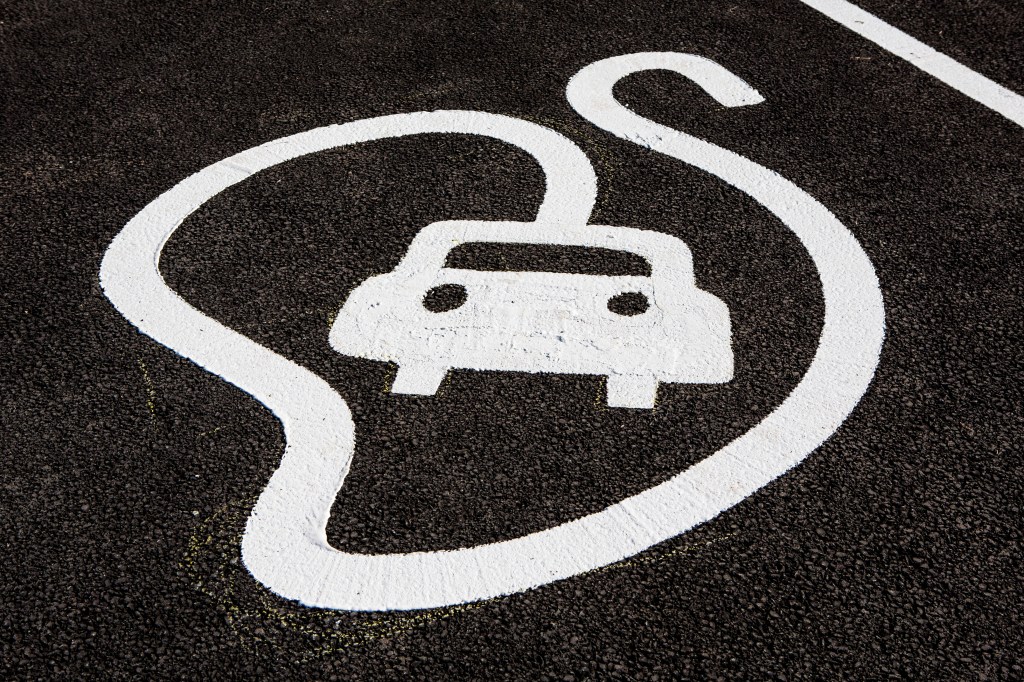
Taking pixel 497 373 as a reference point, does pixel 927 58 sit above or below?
above

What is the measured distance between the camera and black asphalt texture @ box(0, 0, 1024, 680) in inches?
105

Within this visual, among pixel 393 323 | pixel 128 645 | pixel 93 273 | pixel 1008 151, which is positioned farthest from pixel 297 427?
pixel 1008 151

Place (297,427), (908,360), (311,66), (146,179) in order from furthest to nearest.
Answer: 1. (311,66)
2. (146,179)
3. (908,360)
4. (297,427)

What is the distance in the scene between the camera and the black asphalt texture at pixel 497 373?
2666mm

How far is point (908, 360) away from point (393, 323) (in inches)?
64.8

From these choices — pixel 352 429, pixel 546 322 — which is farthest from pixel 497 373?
pixel 352 429

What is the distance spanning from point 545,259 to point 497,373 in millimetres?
645

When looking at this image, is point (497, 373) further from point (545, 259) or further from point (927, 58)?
point (927, 58)

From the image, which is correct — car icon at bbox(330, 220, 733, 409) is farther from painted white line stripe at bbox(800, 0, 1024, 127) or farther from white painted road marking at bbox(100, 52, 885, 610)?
painted white line stripe at bbox(800, 0, 1024, 127)

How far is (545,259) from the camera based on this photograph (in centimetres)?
391

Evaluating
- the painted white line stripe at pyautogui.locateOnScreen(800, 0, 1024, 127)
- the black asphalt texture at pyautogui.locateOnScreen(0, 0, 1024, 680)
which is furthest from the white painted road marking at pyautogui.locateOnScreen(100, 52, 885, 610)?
the painted white line stripe at pyautogui.locateOnScreen(800, 0, 1024, 127)

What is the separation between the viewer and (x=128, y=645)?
104 inches

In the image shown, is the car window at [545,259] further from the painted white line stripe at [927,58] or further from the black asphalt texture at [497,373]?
the painted white line stripe at [927,58]

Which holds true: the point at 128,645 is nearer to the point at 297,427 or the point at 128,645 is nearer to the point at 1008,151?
the point at 297,427
